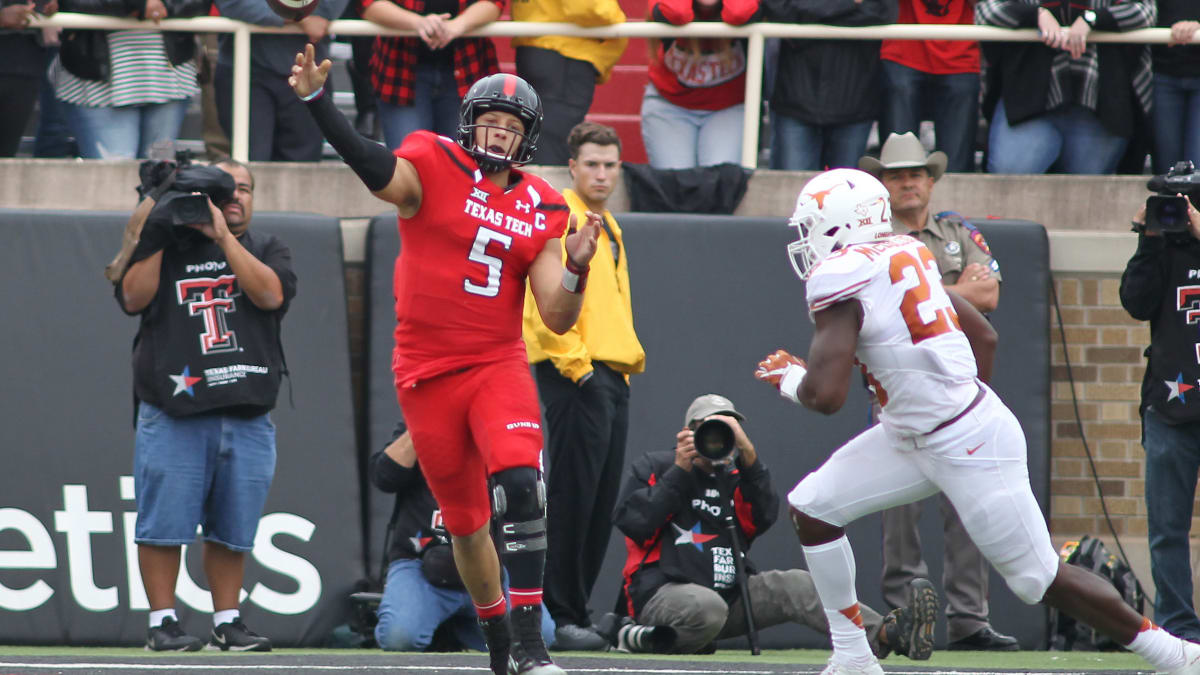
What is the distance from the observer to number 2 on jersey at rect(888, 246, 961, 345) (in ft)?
17.1

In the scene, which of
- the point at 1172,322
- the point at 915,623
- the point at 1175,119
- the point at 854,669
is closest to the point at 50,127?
the point at 915,623

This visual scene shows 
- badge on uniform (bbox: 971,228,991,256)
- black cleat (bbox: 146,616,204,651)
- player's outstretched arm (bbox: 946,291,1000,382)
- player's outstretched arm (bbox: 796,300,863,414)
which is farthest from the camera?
badge on uniform (bbox: 971,228,991,256)

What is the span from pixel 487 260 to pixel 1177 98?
4.95 metres

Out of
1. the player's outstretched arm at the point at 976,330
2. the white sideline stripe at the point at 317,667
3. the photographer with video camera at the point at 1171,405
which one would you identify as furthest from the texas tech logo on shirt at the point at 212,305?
the photographer with video camera at the point at 1171,405

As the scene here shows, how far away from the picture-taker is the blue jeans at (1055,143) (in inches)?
352

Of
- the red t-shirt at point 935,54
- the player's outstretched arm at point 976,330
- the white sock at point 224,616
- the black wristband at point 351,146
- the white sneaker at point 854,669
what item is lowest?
the white sock at point 224,616

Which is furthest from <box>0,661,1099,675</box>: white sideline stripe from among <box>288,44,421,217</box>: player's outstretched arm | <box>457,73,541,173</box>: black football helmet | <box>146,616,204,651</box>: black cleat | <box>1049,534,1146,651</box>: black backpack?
<box>1049,534,1146,651</box>: black backpack

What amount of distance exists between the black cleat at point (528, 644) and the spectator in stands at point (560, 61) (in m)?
4.03

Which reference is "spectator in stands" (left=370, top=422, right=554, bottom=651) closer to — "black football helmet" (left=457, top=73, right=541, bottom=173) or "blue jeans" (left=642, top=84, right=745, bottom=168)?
"black football helmet" (left=457, top=73, right=541, bottom=173)

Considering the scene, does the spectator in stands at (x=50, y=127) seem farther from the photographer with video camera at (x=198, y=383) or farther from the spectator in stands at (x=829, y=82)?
the spectator in stands at (x=829, y=82)

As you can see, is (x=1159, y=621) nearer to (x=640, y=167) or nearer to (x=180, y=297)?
(x=640, y=167)

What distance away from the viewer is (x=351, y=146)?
16.8 ft

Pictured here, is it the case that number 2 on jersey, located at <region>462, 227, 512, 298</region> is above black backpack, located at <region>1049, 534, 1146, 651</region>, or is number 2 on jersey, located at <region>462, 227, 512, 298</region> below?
above

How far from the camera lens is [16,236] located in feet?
26.6
